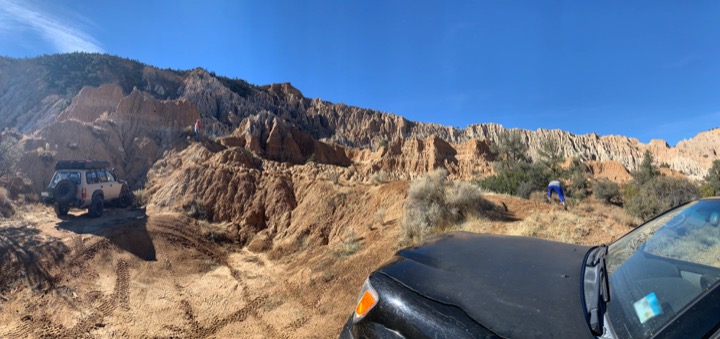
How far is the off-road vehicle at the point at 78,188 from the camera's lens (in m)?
12.4

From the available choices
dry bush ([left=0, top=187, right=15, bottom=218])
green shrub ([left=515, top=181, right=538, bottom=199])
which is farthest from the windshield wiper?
dry bush ([left=0, top=187, right=15, bottom=218])

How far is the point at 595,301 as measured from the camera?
77.3 inches

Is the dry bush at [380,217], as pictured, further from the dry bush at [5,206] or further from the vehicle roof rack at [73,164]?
the dry bush at [5,206]

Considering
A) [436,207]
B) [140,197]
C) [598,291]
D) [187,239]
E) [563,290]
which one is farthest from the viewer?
[140,197]

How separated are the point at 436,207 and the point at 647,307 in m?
7.08

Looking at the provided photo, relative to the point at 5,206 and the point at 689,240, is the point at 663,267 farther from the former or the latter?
the point at 5,206

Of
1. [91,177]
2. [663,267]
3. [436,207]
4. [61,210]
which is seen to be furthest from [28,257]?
[663,267]

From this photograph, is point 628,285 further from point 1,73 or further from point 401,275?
point 1,73

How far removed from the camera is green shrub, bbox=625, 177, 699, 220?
1031 cm

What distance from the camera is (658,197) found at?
1164 centimetres


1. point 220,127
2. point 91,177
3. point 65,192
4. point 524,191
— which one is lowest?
point 524,191

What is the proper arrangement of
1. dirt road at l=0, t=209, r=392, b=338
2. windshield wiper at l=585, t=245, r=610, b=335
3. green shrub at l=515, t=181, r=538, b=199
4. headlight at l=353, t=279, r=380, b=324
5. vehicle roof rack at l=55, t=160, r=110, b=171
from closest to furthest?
windshield wiper at l=585, t=245, r=610, b=335
headlight at l=353, t=279, r=380, b=324
dirt road at l=0, t=209, r=392, b=338
vehicle roof rack at l=55, t=160, r=110, b=171
green shrub at l=515, t=181, r=538, b=199

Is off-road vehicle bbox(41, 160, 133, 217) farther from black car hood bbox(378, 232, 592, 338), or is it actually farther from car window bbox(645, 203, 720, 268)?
car window bbox(645, 203, 720, 268)

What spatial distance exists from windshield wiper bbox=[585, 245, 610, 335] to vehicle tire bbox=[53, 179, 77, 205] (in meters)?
15.2
